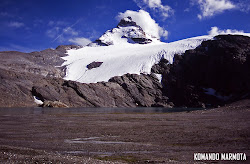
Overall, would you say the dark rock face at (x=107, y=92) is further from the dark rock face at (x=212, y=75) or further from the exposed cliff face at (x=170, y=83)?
the dark rock face at (x=212, y=75)

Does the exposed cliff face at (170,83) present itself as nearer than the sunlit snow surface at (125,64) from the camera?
Yes

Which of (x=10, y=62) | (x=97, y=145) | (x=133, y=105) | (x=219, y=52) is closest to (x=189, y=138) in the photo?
(x=97, y=145)

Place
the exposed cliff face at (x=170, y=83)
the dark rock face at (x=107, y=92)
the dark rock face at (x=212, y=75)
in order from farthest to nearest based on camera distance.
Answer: the dark rock face at (x=212, y=75) → the exposed cliff face at (x=170, y=83) → the dark rock face at (x=107, y=92)

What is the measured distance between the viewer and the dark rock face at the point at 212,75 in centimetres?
12712

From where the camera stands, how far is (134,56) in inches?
7264

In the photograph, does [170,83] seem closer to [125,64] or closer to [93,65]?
[125,64]

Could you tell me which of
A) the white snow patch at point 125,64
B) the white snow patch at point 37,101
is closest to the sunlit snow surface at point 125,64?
the white snow patch at point 125,64

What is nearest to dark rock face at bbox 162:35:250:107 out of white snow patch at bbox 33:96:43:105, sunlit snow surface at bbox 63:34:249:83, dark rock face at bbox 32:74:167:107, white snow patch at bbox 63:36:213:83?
dark rock face at bbox 32:74:167:107

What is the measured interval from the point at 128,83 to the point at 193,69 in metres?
39.4

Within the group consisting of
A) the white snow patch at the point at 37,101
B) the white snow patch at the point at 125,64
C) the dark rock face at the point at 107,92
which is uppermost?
the white snow patch at the point at 125,64

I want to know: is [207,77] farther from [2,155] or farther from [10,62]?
[2,155]

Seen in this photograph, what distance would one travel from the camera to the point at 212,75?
13712cm

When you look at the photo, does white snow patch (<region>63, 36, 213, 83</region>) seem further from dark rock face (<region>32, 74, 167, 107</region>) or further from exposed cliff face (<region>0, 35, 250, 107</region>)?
dark rock face (<region>32, 74, 167, 107</region>)

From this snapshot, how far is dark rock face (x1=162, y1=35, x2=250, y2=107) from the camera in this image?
12712cm
